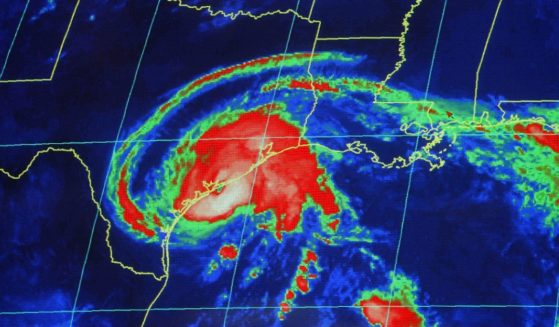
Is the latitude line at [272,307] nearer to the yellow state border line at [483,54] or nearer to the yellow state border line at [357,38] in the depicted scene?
the yellow state border line at [483,54]

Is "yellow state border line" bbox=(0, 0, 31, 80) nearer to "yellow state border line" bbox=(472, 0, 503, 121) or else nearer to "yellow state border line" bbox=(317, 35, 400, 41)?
"yellow state border line" bbox=(317, 35, 400, 41)

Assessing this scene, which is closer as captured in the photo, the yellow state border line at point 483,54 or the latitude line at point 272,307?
the latitude line at point 272,307

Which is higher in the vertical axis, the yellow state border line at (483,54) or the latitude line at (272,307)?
the yellow state border line at (483,54)

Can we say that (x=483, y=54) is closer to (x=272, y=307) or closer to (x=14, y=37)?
(x=272, y=307)

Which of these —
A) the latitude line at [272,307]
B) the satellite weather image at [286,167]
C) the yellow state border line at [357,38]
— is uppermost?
the yellow state border line at [357,38]

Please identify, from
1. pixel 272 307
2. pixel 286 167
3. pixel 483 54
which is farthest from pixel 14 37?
pixel 483 54

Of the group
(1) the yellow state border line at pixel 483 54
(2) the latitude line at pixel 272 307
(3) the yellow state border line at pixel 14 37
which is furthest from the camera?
(3) the yellow state border line at pixel 14 37

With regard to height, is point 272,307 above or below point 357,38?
below

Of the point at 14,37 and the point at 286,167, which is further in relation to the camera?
the point at 14,37

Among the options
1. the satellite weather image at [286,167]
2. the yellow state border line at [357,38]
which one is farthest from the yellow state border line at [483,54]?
the yellow state border line at [357,38]
